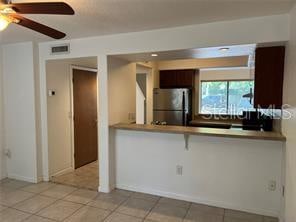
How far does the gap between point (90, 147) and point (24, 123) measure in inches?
59.3

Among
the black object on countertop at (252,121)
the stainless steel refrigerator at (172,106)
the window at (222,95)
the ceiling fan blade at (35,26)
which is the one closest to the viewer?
the ceiling fan blade at (35,26)

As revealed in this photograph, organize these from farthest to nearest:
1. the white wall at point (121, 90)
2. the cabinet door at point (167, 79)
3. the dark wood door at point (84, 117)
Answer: the cabinet door at point (167, 79)
the dark wood door at point (84, 117)
the white wall at point (121, 90)

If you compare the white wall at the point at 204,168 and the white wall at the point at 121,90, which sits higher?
the white wall at the point at 121,90

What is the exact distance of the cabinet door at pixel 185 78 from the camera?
18.2 ft

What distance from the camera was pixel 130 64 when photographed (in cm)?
399

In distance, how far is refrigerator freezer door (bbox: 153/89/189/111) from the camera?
5.36m

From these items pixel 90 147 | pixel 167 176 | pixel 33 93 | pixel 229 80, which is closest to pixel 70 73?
pixel 33 93

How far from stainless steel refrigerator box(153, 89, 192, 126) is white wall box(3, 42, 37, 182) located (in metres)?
2.80

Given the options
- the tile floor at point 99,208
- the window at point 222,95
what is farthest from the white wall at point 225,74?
the tile floor at point 99,208

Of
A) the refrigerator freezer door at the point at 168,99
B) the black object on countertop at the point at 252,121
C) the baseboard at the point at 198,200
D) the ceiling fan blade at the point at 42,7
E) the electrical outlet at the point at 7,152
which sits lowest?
the baseboard at the point at 198,200

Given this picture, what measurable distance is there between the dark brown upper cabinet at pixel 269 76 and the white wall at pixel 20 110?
3275mm

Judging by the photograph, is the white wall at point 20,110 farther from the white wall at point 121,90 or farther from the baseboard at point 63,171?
the white wall at point 121,90

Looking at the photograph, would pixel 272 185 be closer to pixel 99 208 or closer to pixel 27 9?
pixel 99 208

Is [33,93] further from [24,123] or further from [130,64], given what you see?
[130,64]
